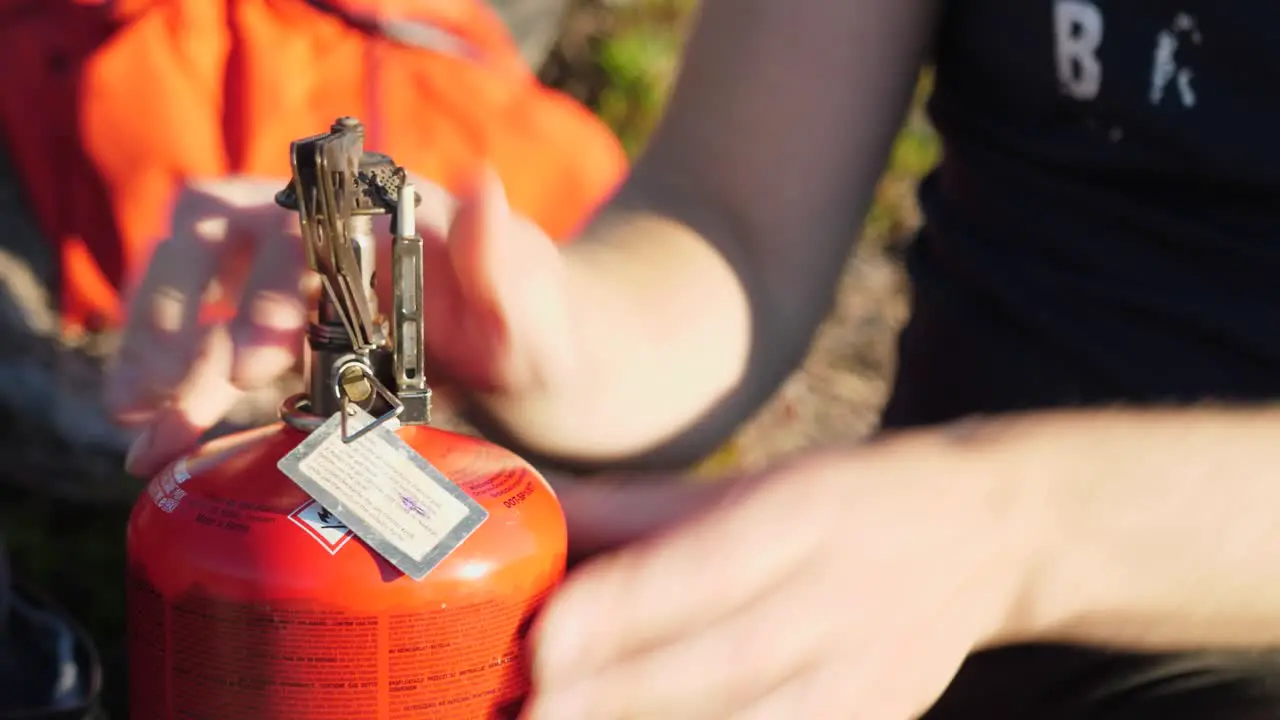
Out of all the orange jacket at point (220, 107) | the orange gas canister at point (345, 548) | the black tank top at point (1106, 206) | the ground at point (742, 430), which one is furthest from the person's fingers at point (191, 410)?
the orange jacket at point (220, 107)

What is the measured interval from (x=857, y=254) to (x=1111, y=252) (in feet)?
6.86

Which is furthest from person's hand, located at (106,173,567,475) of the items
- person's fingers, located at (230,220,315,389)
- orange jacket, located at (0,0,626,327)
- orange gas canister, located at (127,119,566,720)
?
orange jacket, located at (0,0,626,327)

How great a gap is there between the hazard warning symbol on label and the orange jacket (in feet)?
4.56

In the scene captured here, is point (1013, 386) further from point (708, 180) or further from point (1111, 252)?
point (708, 180)

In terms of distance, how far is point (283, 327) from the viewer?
0.98 meters

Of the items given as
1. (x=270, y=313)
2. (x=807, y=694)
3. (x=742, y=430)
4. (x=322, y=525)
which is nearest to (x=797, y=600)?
(x=807, y=694)

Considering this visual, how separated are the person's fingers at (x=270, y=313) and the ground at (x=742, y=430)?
3.25 feet

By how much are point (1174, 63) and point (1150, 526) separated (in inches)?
18.7

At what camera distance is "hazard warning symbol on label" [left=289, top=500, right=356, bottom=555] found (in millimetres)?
775

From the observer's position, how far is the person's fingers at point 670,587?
750mm

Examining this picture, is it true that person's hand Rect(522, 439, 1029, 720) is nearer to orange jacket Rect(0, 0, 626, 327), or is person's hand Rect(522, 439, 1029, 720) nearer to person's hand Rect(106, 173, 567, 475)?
person's hand Rect(106, 173, 567, 475)

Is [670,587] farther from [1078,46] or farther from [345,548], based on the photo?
[1078,46]

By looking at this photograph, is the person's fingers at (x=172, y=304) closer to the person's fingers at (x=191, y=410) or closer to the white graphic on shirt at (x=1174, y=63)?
the person's fingers at (x=191, y=410)

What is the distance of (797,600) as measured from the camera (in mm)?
764
